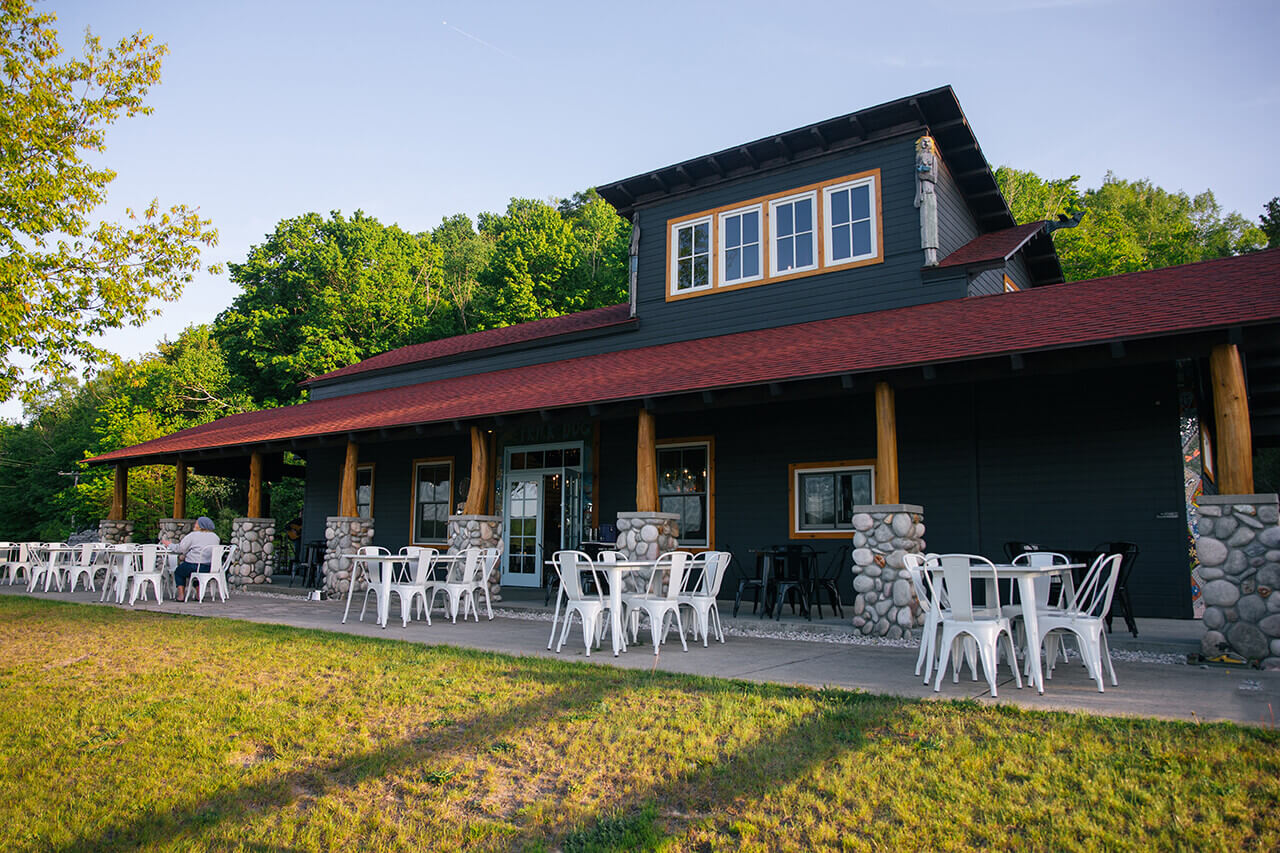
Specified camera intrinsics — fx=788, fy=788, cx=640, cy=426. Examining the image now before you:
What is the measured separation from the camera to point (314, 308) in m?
30.1

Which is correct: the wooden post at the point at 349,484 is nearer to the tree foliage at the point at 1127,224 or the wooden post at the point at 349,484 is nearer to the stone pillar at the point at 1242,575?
the stone pillar at the point at 1242,575

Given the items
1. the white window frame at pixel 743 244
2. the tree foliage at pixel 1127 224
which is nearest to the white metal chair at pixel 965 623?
the white window frame at pixel 743 244

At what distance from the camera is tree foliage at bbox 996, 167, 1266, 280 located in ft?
86.7

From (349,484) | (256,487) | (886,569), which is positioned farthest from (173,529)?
(886,569)

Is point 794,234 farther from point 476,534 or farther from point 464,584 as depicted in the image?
point 464,584

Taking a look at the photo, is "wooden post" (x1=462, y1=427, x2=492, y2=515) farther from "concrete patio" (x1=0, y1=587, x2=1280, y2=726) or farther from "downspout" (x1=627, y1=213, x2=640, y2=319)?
"downspout" (x1=627, y1=213, x2=640, y2=319)

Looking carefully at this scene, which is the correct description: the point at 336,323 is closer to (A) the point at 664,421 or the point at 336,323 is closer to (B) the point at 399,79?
(B) the point at 399,79

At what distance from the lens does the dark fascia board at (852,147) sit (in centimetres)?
1074

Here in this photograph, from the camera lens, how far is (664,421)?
41.6 ft

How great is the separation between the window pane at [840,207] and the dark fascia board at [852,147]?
635mm

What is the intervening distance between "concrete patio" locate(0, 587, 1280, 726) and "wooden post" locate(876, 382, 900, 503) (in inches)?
60.7

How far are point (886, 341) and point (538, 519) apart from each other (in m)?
7.54

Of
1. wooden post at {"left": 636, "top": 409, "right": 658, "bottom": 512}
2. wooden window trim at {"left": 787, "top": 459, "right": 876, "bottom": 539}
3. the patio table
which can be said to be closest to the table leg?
the patio table

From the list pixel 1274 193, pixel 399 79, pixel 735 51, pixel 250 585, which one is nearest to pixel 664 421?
pixel 735 51
